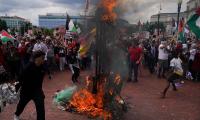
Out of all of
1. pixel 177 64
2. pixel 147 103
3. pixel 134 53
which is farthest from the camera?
pixel 134 53

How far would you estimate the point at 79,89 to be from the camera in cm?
1114

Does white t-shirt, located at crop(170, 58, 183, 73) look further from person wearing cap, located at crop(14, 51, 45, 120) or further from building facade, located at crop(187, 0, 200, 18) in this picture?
building facade, located at crop(187, 0, 200, 18)

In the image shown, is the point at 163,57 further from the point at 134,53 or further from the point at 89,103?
the point at 89,103

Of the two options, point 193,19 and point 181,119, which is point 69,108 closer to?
point 181,119

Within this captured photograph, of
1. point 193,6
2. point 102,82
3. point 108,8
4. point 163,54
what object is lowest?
point 102,82

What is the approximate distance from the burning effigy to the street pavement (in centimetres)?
34

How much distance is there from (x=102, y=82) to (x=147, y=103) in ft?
8.83

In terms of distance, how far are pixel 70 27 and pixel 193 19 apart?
1291 centimetres

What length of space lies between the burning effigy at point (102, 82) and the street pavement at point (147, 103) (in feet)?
1.12

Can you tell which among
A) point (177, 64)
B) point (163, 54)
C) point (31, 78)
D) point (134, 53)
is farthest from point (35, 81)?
point (163, 54)

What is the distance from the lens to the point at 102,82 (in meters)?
10.7

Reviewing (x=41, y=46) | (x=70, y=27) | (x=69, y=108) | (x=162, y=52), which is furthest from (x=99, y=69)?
(x=70, y=27)

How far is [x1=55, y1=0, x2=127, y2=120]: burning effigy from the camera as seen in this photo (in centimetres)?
1035

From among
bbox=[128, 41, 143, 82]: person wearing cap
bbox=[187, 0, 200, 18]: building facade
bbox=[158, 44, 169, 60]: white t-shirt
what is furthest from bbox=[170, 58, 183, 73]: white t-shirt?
bbox=[187, 0, 200, 18]: building facade
